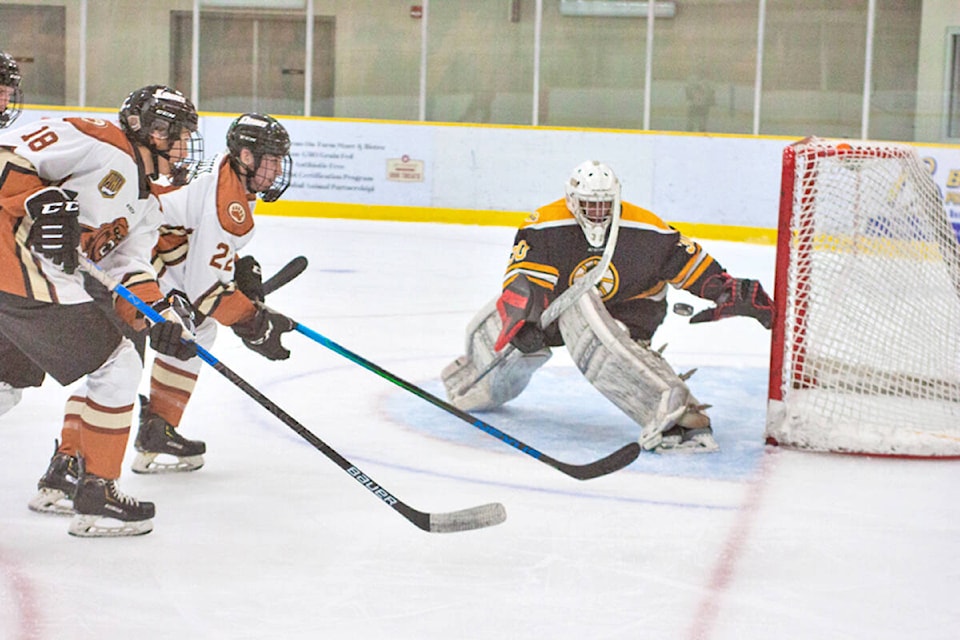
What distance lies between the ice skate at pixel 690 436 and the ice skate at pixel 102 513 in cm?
137

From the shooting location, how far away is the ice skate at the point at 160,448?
3.05 m

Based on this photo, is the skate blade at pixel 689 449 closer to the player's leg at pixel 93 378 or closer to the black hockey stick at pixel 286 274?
the black hockey stick at pixel 286 274

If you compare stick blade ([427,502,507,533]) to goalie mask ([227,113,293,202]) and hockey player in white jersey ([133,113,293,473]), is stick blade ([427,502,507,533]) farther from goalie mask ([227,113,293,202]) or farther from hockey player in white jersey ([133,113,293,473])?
goalie mask ([227,113,293,202])

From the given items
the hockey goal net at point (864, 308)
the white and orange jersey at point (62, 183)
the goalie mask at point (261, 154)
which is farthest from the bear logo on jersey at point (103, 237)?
the hockey goal net at point (864, 308)

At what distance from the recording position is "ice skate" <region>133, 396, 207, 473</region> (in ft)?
10.0

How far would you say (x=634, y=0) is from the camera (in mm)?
10016

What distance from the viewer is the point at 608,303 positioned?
3.68 meters

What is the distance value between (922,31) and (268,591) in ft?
26.9

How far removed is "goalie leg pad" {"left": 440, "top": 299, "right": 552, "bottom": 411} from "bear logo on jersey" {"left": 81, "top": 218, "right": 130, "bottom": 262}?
1.29m

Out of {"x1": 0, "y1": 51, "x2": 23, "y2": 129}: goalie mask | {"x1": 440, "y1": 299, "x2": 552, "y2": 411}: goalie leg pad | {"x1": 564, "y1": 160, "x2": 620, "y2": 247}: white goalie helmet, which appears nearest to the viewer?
{"x1": 564, "y1": 160, "x2": 620, "y2": 247}: white goalie helmet

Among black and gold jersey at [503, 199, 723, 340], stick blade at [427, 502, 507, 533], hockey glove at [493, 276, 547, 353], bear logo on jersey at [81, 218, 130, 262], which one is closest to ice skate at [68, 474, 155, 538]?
bear logo on jersey at [81, 218, 130, 262]

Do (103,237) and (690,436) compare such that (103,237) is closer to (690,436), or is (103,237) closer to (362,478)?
(362,478)

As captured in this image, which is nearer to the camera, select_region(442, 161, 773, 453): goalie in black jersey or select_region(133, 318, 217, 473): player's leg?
select_region(133, 318, 217, 473): player's leg

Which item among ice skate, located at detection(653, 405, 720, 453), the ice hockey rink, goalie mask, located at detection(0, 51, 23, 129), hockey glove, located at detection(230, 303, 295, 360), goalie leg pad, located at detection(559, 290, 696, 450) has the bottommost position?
the ice hockey rink
